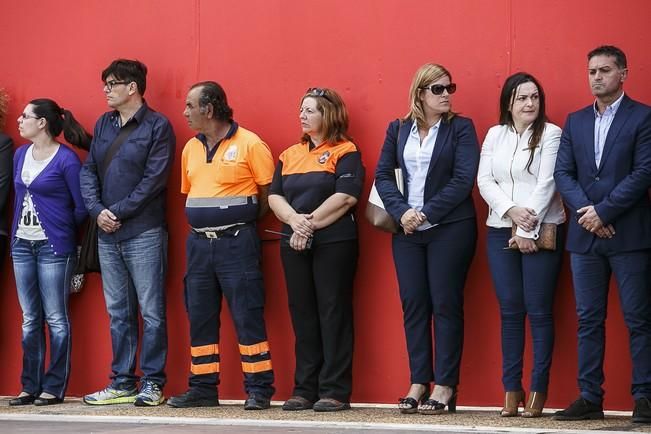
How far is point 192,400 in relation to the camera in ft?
27.5

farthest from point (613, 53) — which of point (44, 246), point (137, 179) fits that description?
point (44, 246)

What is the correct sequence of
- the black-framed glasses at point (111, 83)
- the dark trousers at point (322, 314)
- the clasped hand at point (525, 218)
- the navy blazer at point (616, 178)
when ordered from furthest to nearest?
the black-framed glasses at point (111, 83), the dark trousers at point (322, 314), the clasped hand at point (525, 218), the navy blazer at point (616, 178)

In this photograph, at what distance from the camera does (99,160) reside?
346 inches

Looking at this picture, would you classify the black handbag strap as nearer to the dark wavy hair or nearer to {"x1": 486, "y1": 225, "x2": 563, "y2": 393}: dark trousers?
the dark wavy hair

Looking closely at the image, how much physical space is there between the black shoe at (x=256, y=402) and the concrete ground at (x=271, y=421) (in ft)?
0.24

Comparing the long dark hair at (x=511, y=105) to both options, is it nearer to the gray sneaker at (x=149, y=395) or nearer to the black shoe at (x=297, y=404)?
the black shoe at (x=297, y=404)

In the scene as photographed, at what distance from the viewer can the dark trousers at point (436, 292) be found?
7766 millimetres

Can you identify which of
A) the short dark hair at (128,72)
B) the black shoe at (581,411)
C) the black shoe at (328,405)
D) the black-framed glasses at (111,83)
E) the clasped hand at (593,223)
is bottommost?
the black shoe at (328,405)

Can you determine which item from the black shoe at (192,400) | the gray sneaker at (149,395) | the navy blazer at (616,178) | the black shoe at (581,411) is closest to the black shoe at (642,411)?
the black shoe at (581,411)

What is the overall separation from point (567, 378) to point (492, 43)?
2.16 meters

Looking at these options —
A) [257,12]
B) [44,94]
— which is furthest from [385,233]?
[44,94]

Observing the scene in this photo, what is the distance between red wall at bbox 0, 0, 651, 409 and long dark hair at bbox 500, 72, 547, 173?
0.35m

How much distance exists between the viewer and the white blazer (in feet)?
24.8

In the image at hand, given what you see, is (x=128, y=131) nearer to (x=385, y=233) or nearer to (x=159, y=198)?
(x=159, y=198)
